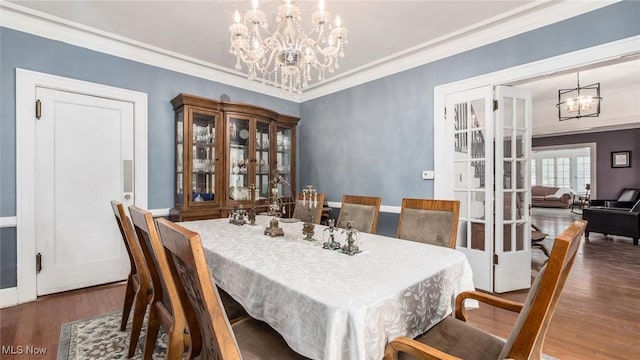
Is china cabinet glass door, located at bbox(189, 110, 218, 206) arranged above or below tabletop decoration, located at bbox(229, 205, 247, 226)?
above

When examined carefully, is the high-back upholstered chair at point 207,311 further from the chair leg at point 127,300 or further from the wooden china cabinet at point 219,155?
the wooden china cabinet at point 219,155

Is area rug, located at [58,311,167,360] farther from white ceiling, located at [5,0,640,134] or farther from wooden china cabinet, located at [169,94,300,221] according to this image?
white ceiling, located at [5,0,640,134]

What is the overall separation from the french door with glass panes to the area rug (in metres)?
2.88

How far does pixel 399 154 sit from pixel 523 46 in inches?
60.7

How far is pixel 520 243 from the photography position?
9.63 feet

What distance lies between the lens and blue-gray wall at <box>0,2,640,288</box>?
97.0 inches

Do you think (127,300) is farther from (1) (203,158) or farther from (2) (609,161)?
(2) (609,161)

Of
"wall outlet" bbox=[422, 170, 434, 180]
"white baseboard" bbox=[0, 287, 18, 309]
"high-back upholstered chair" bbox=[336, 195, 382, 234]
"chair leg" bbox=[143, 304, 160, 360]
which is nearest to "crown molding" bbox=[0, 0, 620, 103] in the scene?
"wall outlet" bbox=[422, 170, 434, 180]

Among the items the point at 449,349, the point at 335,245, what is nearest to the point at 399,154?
the point at 335,245

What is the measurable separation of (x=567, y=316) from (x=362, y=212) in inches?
74.6

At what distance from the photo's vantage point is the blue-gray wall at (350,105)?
2.46 metres

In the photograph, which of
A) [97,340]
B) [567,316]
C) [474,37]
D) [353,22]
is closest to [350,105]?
[353,22]

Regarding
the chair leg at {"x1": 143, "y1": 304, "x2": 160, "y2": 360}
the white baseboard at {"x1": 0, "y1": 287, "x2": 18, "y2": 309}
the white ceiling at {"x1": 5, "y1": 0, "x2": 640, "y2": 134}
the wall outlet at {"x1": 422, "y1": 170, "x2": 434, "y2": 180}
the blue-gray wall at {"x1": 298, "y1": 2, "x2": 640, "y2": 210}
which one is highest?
the white ceiling at {"x1": 5, "y1": 0, "x2": 640, "y2": 134}

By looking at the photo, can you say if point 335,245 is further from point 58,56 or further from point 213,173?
point 58,56
